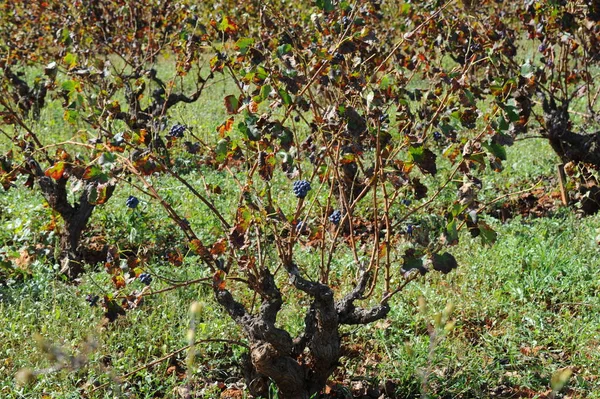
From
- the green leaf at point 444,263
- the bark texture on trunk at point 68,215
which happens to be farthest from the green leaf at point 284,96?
the bark texture on trunk at point 68,215

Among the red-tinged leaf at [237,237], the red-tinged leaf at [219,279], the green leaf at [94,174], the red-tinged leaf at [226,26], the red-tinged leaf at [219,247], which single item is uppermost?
the red-tinged leaf at [226,26]

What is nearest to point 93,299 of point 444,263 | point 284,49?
point 284,49

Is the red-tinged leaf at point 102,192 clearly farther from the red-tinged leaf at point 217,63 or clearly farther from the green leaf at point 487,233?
the green leaf at point 487,233

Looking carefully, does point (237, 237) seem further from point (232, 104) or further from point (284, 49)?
point (284, 49)

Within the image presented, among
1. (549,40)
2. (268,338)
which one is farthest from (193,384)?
(549,40)

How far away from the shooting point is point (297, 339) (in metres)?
2.67

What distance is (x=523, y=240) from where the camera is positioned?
4.00m

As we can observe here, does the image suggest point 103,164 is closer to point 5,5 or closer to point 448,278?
point 448,278

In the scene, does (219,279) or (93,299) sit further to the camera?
(93,299)

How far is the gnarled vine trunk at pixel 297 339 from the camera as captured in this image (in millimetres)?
2436

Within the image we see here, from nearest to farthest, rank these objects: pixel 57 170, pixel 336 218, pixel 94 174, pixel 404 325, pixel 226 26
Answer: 1. pixel 94 174
2. pixel 57 170
3. pixel 226 26
4. pixel 336 218
5. pixel 404 325

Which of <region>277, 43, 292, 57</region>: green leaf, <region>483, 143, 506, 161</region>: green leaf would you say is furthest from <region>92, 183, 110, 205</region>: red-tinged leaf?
<region>483, 143, 506, 161</region>: green leaf

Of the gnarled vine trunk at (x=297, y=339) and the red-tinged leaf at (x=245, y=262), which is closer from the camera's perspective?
the red-tinged leaf at (x=245, y=262)

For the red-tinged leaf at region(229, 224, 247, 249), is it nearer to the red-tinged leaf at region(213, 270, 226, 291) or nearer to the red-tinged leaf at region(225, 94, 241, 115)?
the red-tinged leaf at region(213, 270, 226, 291)
